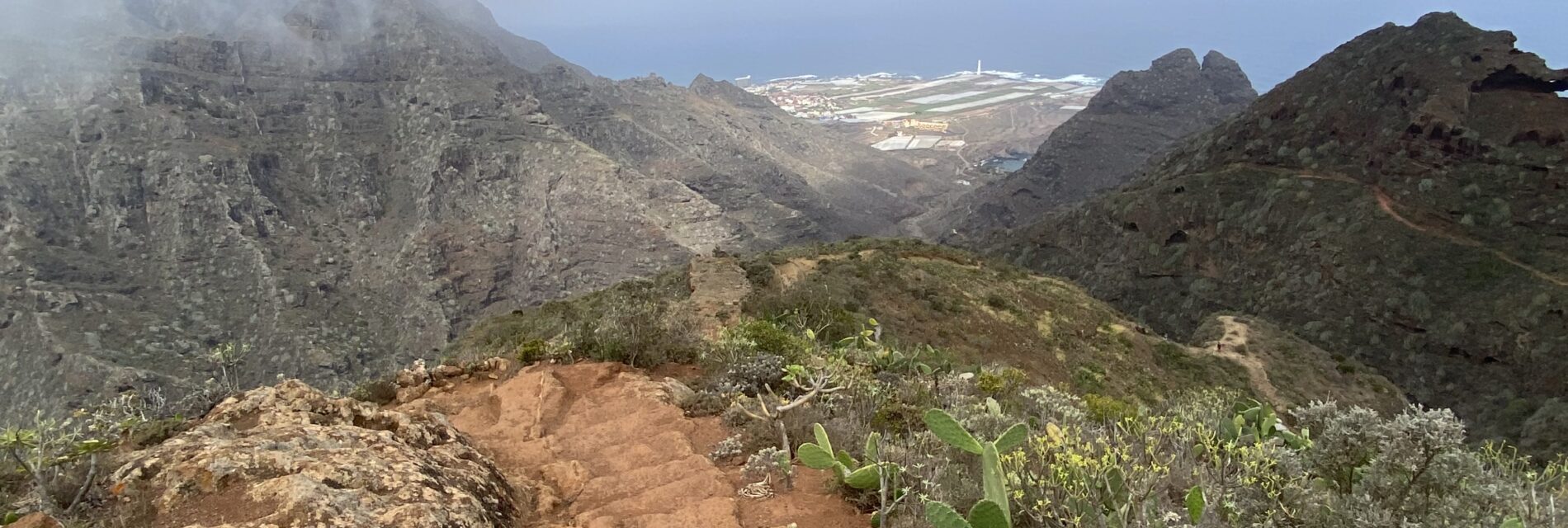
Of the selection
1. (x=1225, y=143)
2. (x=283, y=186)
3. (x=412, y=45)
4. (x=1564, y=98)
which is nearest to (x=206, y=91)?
(x=283, y=186)

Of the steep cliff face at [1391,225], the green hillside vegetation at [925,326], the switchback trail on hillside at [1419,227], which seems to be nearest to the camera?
the green hillside vegetation at [925,326]

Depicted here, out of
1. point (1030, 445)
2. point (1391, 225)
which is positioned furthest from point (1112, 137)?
point (1030, 445)

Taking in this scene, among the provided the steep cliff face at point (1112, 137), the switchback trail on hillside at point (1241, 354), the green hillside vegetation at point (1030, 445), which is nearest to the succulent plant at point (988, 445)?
the green hillside vegetation at point (1030, 445)

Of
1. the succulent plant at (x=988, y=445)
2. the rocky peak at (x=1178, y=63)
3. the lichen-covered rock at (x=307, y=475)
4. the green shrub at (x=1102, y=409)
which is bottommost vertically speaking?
the green shrub at (x=1102, y=409)

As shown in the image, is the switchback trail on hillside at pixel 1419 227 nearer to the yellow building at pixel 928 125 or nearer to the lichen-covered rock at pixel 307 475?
the lichen-covered rock at pixel 307 475

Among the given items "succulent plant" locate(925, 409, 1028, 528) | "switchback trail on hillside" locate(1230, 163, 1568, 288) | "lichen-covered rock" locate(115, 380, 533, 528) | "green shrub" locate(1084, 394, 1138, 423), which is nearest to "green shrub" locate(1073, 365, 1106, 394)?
"green shrub" locate(1084, 394, 1138, 423)

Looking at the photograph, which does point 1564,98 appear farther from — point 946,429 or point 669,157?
point 669,157
